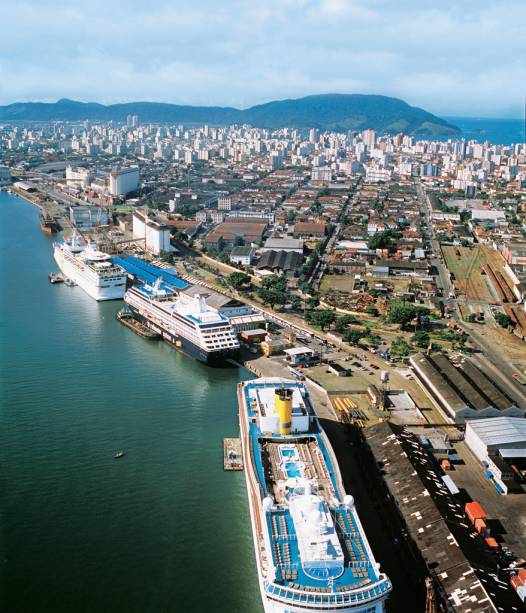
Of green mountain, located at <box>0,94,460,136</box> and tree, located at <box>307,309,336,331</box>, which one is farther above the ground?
green mountain, located at <box>0,94,460,136</box>

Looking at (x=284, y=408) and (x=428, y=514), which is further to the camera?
(x=284, y=408)

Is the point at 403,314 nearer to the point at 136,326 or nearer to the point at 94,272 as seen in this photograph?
the point at 136,326

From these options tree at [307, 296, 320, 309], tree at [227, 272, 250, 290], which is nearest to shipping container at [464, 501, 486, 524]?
tree at [307, 296, 320, 309]

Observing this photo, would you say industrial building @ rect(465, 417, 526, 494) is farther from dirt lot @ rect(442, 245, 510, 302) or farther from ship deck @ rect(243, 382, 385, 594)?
dirt lot @ rect(442, 245, 510, 302)

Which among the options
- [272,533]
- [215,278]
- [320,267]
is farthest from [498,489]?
[320,267]

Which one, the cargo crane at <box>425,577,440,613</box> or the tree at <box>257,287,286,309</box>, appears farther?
the tree at <box>257,287,286,309</box>

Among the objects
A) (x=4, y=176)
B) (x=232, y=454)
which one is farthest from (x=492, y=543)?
(x=4, y=176)

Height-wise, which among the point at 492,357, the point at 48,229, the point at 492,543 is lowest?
the point at 48,229
